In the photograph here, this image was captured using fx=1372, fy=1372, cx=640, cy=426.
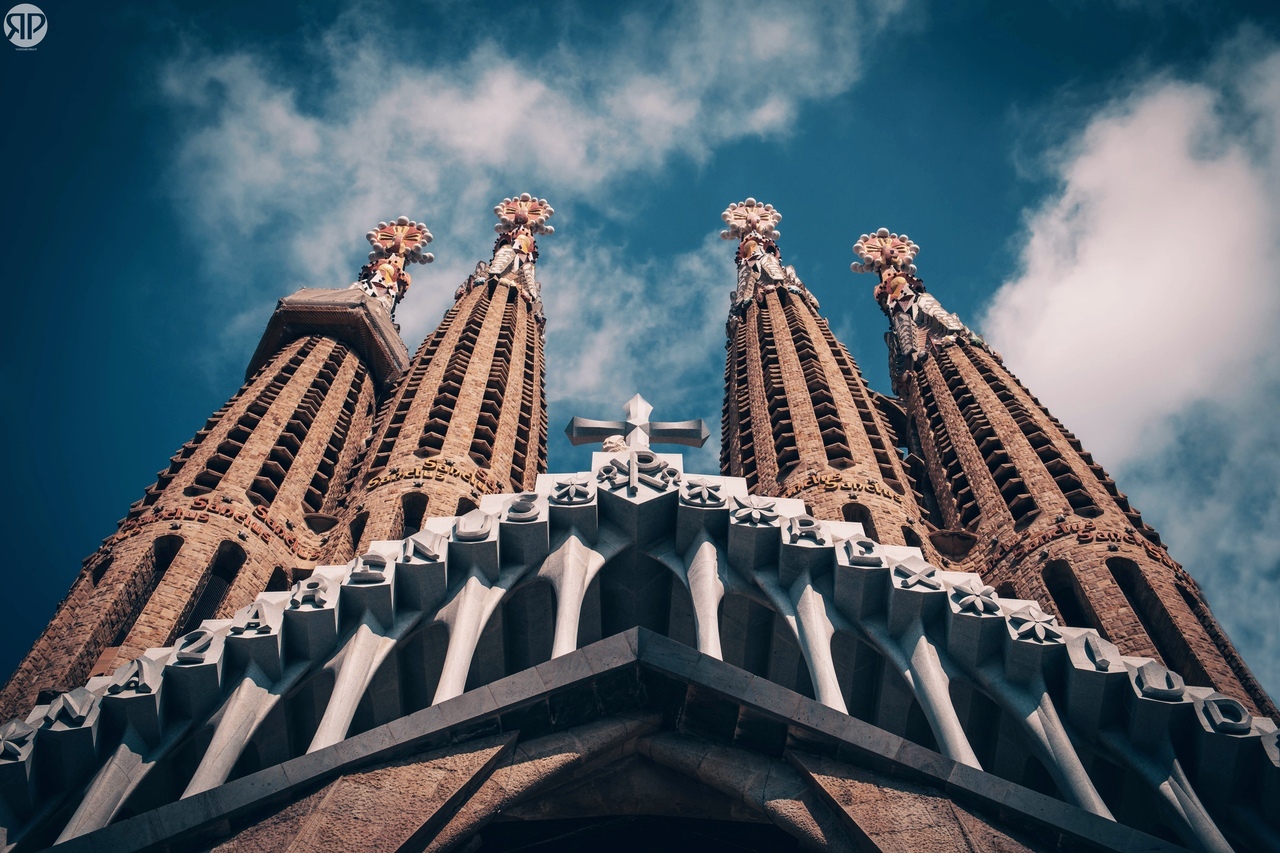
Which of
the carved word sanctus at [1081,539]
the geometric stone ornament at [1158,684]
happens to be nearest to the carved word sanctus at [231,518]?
the carved word sanctus at [1081,539]

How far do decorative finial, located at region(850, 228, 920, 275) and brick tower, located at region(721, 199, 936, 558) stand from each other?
156 inches

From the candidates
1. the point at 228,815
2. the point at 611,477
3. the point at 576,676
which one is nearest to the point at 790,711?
the point at 576,676

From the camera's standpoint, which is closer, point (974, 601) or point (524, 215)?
point (974, 601)

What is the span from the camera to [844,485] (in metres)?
31.8

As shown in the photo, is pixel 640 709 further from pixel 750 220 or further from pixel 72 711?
pixel 750 220

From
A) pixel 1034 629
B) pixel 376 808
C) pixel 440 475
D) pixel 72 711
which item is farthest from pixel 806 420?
pixel 376 808

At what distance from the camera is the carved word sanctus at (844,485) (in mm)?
31688

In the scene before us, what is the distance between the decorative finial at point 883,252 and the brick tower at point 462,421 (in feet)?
43.3

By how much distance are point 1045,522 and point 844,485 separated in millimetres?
4557

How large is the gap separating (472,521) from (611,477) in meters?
1.88

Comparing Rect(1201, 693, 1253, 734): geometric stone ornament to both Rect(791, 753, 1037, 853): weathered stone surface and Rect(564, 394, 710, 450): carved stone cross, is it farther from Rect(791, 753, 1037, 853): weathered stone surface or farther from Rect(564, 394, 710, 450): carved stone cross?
Rect(564, 394, 710, 450): carved stone cross

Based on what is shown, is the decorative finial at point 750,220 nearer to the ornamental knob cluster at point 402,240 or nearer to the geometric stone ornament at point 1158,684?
the ornamental knob cluster at point 402,240

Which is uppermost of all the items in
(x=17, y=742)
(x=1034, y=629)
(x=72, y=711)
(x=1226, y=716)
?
(x=1034, y=629)

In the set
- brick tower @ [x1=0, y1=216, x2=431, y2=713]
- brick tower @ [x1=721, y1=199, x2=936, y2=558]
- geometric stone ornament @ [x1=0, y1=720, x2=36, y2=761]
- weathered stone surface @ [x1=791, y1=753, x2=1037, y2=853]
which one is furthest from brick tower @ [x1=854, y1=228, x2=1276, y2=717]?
geometric stone ornament @ [x1=0, y1=720, x2=36, y2=761]
